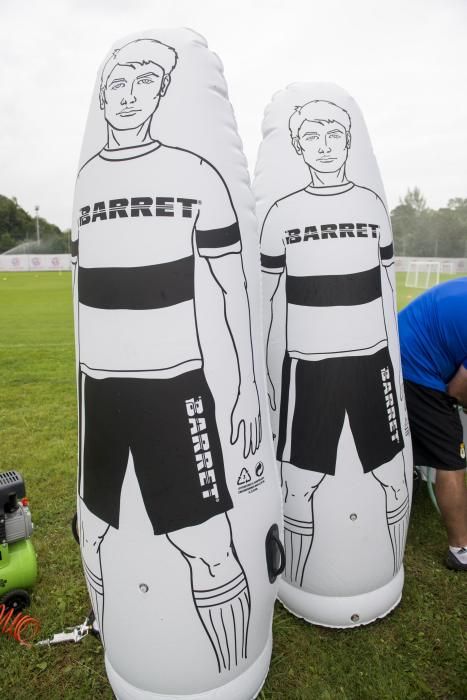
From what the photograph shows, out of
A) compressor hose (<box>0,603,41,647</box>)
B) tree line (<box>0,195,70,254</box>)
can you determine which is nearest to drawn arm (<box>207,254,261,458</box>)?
compressor hose (<box>0,603,41,647</box>)

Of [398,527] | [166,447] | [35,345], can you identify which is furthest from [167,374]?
[35,345]

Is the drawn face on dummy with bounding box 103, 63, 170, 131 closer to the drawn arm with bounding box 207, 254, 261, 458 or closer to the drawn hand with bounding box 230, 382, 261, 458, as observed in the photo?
the drawn arm with bounding box 207, 254, 261, 458

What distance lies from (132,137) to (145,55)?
318 millimetres

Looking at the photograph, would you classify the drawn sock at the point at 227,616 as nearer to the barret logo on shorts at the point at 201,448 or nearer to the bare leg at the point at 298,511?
the barret logo on shorts at the point at 201,448

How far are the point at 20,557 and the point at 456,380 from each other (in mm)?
2502

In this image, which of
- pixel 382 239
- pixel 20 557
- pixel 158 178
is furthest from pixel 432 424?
pixel 20 557

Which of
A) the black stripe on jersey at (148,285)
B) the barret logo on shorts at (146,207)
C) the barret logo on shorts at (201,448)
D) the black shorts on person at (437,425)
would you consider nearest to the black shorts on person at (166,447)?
the barret logo on shorts at (201,448)

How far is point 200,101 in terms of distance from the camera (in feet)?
5.96

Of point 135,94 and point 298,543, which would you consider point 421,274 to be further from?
point 135,94

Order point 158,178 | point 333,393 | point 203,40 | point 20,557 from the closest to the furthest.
Result: point 158,178 < point 203,40 < point 333,393 < point 20,557

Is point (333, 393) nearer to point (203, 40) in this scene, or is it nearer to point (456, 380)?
point (456, 380)

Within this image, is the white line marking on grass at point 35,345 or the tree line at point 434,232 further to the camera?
the tree line at point 434,232

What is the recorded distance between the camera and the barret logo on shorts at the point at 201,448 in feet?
5.77

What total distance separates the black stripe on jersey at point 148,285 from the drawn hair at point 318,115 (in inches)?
39.5
